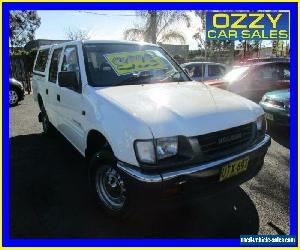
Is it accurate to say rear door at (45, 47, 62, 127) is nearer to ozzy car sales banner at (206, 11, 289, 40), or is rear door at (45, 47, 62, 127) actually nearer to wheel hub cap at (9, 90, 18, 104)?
ozzy car sales banner at (206, 11, 289, 40)

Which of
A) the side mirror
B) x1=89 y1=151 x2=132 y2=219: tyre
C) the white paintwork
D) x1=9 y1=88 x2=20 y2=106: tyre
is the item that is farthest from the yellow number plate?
x1=9 y1=88 x2=20 y2=106: tyre

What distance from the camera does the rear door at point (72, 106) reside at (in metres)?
3.53

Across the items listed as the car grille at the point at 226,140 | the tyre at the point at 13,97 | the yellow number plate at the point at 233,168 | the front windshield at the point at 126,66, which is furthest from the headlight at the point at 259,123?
the tyre at the point at 13,97

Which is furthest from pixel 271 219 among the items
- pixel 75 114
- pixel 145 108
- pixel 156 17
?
pixel 156 17

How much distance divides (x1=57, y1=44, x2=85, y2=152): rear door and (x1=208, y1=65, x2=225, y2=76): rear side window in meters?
7.43

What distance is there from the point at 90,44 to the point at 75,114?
36.7 inches

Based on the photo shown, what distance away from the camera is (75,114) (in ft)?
12.0

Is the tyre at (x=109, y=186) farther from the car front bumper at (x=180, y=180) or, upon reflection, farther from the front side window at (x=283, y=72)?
the front side window at (x=283, y=72)

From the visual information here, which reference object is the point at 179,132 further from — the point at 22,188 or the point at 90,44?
the point at 22,188

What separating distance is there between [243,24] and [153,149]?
12.8ft

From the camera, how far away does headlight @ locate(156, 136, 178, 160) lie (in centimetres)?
248

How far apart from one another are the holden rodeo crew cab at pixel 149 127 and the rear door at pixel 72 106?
0.04 ft

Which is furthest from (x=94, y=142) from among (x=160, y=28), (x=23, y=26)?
(x=23, y=26)

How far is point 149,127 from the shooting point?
2471mm
